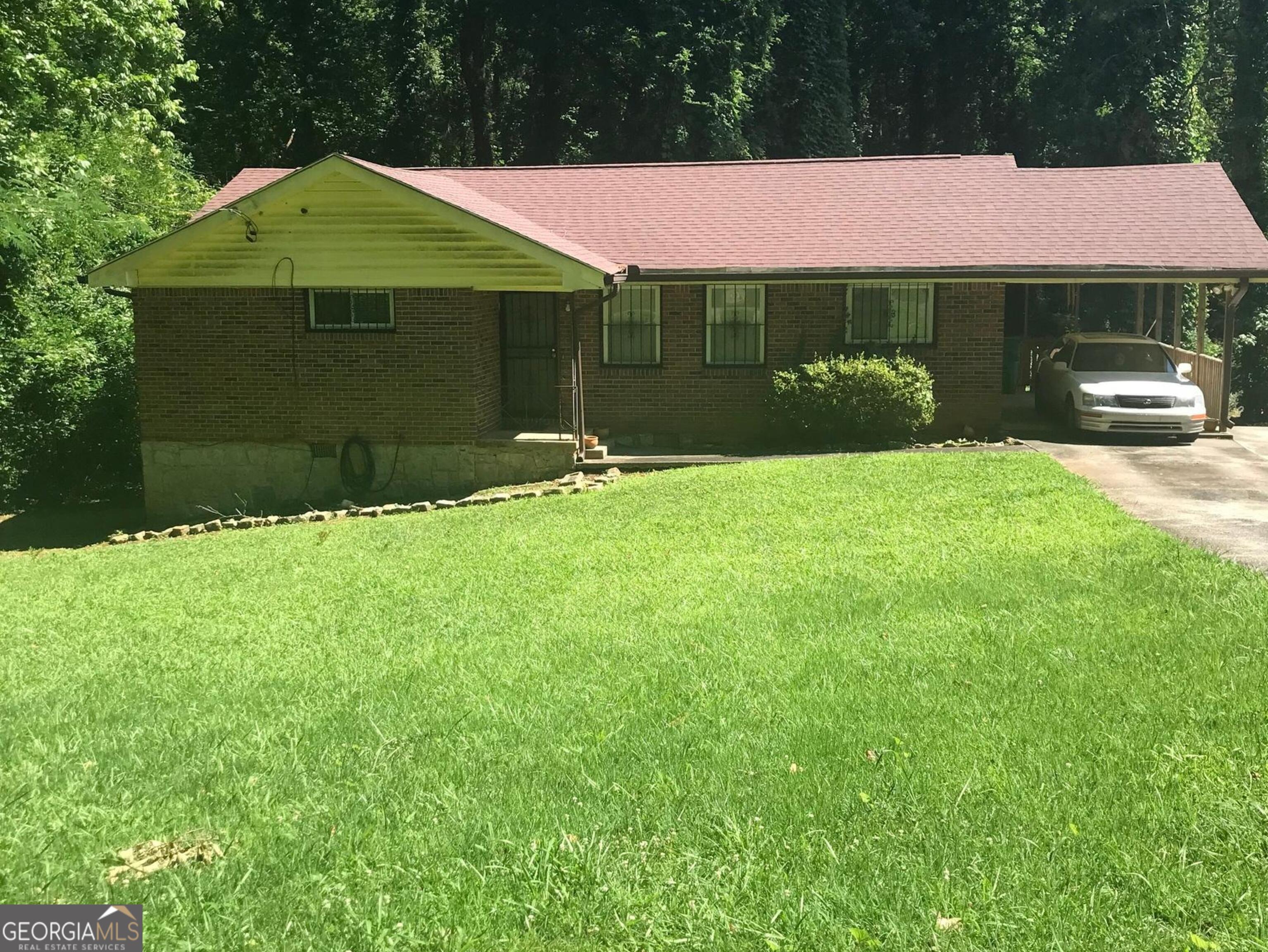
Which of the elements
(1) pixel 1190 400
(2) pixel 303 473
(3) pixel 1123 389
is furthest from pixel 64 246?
(1) pixel 1190 400

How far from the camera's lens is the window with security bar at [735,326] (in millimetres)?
20328

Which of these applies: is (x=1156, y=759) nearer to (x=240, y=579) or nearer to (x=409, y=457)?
(x=240, y=579)

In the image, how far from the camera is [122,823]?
5.65 meters

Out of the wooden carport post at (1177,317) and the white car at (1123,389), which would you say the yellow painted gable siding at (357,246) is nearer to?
the white car at (1123,389)

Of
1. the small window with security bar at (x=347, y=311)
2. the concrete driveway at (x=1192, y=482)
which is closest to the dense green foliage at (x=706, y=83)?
the small window with security bar at (x=347, y=311)

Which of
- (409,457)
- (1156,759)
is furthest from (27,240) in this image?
(1156,759)

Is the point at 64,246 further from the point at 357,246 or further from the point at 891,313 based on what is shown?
the point at 891,313

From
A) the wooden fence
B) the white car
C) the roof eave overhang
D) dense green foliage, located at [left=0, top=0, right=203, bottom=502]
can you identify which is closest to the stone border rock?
the roof eave overhang

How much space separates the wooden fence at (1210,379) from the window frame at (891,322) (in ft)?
12.7

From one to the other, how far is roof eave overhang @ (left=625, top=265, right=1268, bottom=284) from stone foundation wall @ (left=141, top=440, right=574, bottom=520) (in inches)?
132

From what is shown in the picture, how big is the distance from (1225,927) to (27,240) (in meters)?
20.8

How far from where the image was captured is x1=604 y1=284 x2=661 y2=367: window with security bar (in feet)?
67.4

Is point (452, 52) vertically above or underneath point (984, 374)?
above

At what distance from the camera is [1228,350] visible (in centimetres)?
1902
